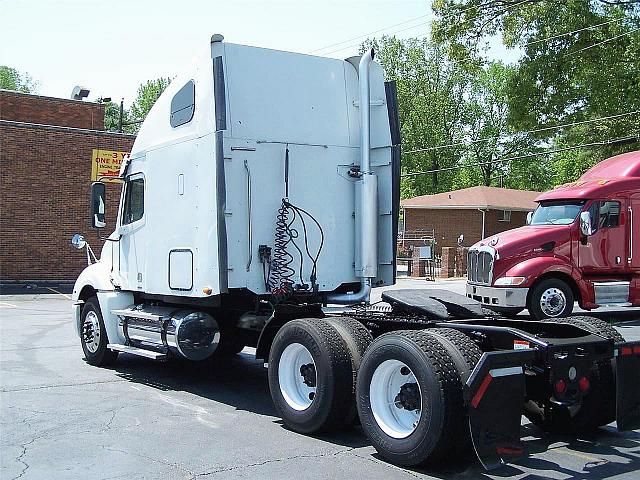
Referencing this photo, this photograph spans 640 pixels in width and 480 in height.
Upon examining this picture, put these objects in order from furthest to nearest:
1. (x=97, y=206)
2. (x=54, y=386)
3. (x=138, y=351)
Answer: (x=97, y=206) → (x=138, y=351) → (x=54, y=386)

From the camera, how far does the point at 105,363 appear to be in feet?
35.4

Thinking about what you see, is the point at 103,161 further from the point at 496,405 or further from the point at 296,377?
the point at 496,405

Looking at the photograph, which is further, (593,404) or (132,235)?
(132,235)

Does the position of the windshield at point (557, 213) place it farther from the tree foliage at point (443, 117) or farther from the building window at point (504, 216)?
the tree foliage at point (443, 117)

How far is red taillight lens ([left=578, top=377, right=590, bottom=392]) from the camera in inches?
243

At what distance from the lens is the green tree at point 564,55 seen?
2650 centimetres

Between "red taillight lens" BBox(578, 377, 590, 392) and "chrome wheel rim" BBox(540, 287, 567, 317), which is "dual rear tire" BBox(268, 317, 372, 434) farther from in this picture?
"chrome wheel rim" BBox(540, 287, 567, 317)

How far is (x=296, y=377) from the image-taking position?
294 inches

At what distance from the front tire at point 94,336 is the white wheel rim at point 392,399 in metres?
5.40

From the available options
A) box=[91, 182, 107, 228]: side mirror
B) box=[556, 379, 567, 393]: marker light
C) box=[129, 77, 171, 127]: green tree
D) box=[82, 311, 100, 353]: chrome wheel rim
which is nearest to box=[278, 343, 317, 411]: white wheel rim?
box=[556, 379, 567, 393]: marker light

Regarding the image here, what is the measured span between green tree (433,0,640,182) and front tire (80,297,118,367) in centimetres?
2046

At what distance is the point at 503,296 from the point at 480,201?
30.1 metres

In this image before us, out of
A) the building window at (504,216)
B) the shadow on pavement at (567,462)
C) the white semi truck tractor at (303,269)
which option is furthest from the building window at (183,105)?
the building window at (504,216)

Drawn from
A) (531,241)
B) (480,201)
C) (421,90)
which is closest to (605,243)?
(531,241)
